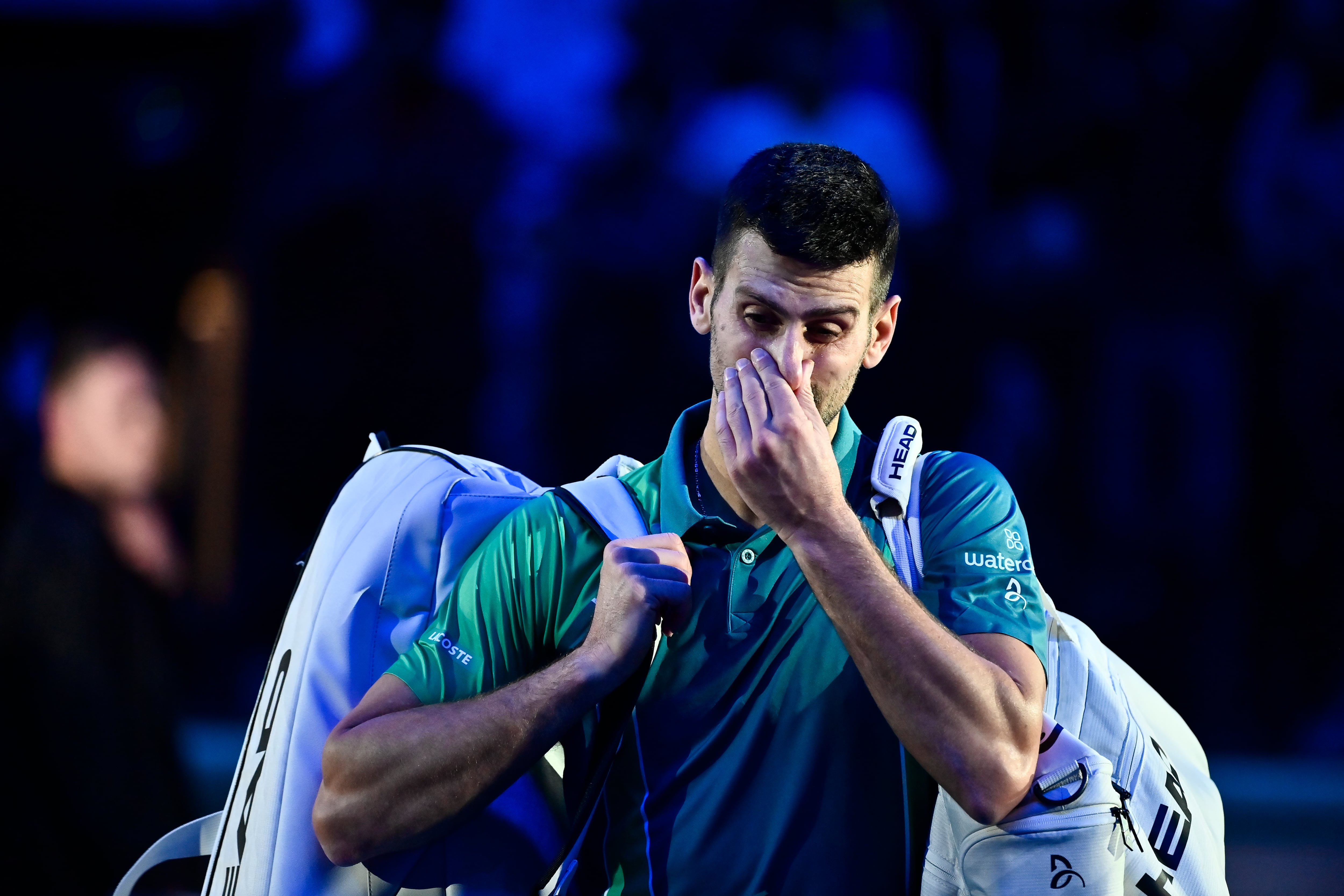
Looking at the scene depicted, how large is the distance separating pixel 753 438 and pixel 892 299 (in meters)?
0.46

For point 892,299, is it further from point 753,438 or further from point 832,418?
point 753,438

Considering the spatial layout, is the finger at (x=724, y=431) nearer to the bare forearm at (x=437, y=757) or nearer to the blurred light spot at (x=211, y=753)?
the bare forearm at (x=437, y=757)

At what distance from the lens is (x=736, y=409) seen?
5.73 feet

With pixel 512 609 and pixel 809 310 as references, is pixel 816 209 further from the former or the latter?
pixel 512 609

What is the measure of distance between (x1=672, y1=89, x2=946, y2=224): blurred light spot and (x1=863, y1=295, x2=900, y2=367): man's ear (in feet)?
13.7

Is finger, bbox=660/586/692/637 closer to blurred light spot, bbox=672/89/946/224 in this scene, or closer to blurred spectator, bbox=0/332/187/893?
blurred spectator, bbox=0/332/187/893

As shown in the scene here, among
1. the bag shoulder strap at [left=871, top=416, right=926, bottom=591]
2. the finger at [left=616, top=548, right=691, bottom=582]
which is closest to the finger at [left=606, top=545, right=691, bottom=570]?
the finger at [left=616, top=548, right=691, bottom=582]

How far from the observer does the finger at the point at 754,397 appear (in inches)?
67.1

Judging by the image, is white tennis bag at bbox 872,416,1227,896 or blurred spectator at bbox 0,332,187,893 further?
blurred spectator at bbox 0,332,187,893

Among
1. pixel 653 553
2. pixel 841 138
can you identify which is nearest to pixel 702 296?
pixel 653 553

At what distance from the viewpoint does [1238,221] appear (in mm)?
6035

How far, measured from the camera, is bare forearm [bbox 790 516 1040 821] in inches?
59.2

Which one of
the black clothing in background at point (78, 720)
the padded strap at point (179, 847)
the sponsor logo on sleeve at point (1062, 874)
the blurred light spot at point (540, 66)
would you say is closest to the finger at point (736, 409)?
the sponsor logo on sleeve at point (1062, 874)

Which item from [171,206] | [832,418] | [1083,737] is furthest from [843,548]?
[171,206]
